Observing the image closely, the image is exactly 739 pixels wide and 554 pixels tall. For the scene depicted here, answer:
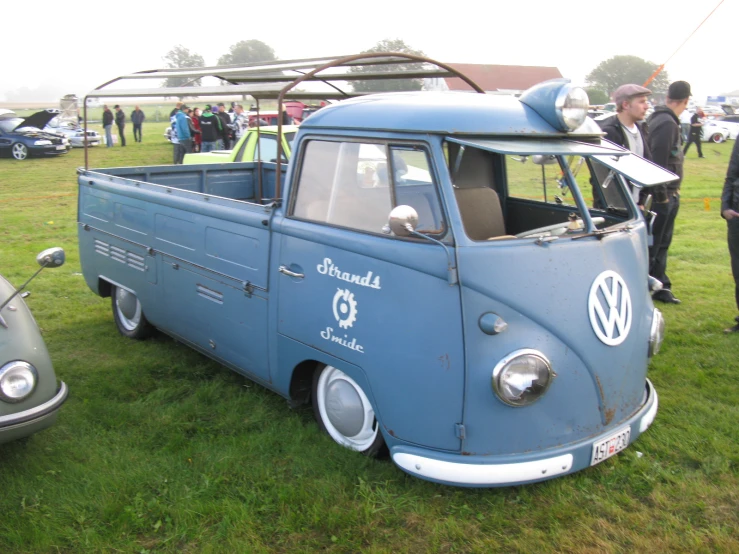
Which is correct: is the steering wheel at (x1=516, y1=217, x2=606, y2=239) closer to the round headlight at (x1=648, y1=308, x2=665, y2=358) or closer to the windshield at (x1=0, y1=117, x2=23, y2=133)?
the round headlight at (x1=648, y1=308, x2=665, y2=358)

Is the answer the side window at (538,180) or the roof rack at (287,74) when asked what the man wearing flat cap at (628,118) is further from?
the side window at (538,180)

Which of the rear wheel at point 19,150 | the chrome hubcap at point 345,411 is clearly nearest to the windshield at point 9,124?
the rear wheel at point 19,150

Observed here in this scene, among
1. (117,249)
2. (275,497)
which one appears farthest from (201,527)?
(117,249)

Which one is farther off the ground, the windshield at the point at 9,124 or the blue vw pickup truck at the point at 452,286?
the windshield at the point at 9,124

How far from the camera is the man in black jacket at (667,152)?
6379mm

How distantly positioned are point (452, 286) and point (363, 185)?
0.86 meters

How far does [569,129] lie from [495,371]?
4.49 feet

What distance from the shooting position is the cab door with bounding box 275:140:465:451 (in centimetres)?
311

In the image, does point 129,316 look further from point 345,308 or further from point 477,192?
point 477,192

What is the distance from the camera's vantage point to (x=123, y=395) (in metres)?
4.64

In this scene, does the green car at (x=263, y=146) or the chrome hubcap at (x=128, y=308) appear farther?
the green car at (x=263, y=146)

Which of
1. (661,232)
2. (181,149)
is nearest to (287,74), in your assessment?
(661,232)

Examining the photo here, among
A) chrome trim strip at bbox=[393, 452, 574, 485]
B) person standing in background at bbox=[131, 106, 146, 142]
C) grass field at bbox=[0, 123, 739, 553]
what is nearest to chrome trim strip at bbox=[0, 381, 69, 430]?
grass field at bbox=[0, 123, 739, 553]

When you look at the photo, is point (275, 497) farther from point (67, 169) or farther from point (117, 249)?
point (67, 169)
